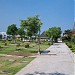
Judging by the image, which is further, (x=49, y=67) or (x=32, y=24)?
(x=32, y=24)

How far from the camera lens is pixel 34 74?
540 inches

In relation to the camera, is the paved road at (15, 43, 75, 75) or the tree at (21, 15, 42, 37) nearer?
the paved road at (15, 43, 75, 75)

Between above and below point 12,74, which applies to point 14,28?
above

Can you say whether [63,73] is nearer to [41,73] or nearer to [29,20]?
[41,73]

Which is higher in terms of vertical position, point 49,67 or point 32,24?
point 32,24

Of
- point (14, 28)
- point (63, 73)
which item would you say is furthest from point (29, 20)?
point (14, 28)

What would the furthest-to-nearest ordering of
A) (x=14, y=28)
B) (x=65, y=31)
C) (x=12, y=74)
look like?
(x=65, y=31) < (x=14, y=28) < (x=12, y=74)

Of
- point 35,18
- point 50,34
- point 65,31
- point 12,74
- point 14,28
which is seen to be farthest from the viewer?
point 65,31

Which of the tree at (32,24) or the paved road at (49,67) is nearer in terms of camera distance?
the paved road at (49,67)

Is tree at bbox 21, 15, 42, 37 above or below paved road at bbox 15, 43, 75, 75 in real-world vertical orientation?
above

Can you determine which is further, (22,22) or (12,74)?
(22,22)

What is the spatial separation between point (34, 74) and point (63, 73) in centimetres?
176

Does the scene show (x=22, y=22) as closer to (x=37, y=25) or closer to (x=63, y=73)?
(x=37, y=25)

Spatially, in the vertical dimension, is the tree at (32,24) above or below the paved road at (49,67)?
above
